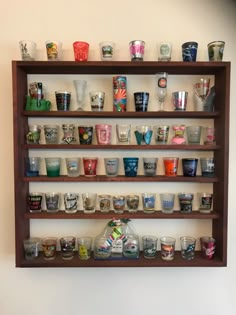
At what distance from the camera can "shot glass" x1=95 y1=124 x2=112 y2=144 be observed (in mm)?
1299

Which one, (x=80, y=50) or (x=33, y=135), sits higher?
(x=80, y=50)

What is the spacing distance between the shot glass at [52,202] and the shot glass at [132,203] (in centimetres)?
33

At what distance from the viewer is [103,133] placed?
1303 millimetres

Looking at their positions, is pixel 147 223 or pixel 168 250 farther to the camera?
pixel 147 223

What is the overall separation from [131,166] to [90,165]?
19cm

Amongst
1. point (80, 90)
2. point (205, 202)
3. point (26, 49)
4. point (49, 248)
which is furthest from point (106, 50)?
point (49, 248)

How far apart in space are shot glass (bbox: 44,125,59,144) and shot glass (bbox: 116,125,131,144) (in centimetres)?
28

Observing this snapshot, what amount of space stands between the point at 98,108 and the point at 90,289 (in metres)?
0.90

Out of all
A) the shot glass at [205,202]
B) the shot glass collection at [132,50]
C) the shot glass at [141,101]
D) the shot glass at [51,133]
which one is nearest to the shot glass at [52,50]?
the shot glass collection at [132,50]

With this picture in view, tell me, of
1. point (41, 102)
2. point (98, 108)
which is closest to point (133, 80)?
point (98, 108)

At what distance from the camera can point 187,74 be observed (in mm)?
1408

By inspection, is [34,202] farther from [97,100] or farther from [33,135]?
[97,100]

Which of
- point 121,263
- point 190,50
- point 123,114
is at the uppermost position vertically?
point 190,50
